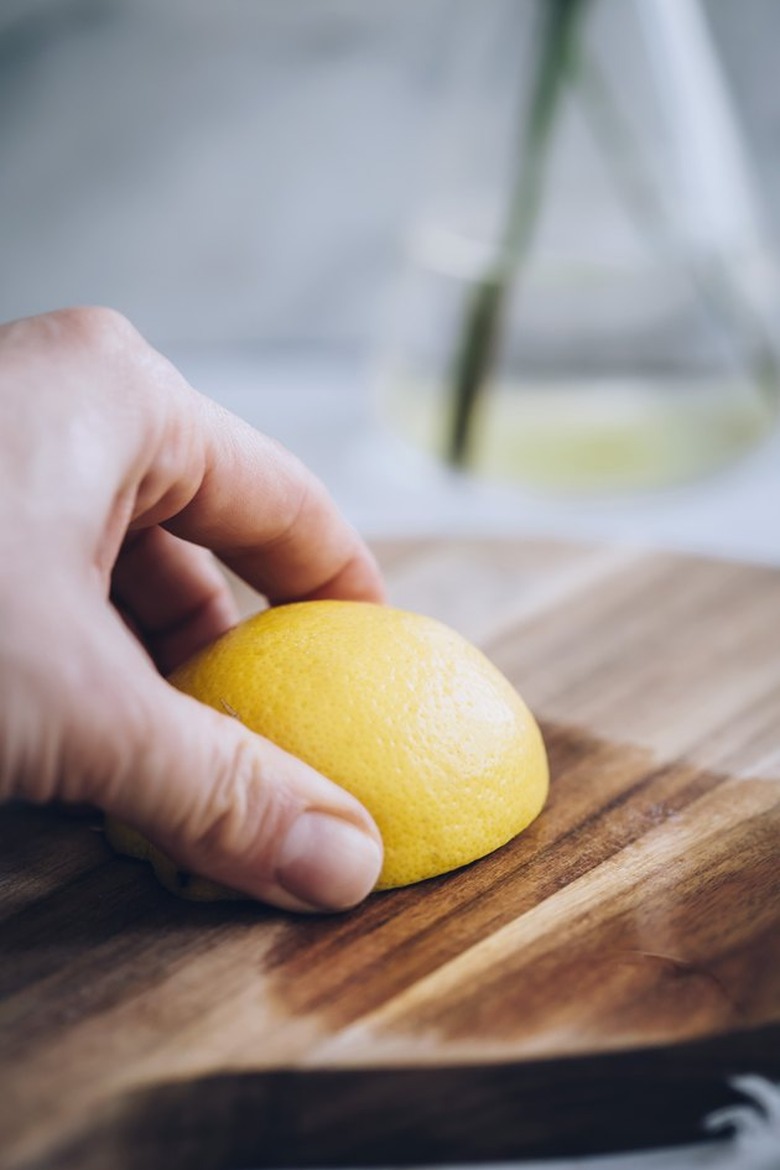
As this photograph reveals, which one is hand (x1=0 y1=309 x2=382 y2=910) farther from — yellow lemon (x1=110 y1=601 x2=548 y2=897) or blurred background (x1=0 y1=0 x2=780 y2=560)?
blurred background (x1=0 y1=0 x2=780 y2=560)

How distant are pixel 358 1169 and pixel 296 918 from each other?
19cm

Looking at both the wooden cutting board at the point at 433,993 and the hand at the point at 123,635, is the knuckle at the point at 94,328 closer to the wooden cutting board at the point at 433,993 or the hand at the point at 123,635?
the hand at the point at 123,635

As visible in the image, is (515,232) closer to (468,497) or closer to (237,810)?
(468,497)

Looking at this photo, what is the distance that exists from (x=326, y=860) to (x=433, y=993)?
11cm

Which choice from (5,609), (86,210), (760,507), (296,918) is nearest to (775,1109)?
(296,918)

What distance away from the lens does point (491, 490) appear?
1817 millimetres

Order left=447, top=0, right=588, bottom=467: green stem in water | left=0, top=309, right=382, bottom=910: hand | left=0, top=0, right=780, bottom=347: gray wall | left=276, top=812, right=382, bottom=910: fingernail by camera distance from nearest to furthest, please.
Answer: left=0, top=309, right=382, bottom=910: hand < left=276, top=812, right=382, bottom=910: fingernail < left=447, top=0, right=588, bottom=467: green stem in water < left=0, top=0, right=780, bottom=347: gray wall

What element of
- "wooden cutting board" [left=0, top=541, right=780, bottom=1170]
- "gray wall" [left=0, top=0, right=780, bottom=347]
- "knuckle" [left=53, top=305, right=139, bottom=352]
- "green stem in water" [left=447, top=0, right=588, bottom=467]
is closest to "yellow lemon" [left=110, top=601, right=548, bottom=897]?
"wooden cutting board" [left=0, top=541, right=780, bottom=1170]

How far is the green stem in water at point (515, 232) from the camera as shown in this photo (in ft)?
5.59

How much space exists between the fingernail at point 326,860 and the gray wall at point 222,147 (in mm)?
1532

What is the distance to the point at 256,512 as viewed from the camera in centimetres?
104

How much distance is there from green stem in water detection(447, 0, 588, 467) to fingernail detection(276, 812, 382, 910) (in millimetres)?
1039

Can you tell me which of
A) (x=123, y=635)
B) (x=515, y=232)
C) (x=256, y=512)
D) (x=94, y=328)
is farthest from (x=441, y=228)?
(x=123, y=635)

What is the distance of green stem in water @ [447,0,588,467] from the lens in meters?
1.70
